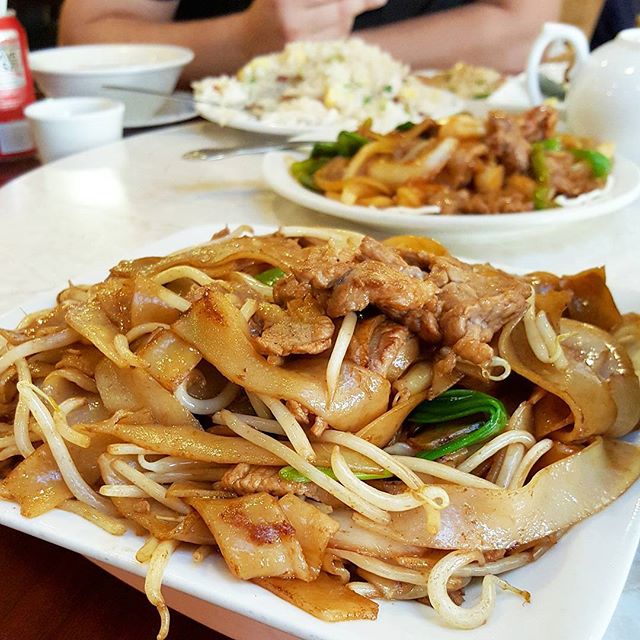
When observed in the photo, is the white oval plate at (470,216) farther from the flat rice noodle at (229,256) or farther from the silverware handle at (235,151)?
the flat rice noodle at (229,256)

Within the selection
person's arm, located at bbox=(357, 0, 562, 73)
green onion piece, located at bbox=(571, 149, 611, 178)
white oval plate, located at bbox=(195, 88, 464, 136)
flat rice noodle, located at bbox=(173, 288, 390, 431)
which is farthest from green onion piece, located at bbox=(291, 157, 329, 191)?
person's arm, located at bbox=(357, 0, 562, 73)

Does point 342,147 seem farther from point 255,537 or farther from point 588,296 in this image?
point 255,537

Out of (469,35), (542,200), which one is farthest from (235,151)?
(469,35)

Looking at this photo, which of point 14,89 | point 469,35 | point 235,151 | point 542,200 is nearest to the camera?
point 542,200

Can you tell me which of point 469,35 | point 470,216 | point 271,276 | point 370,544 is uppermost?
point 271,276

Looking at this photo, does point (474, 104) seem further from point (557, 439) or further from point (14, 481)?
point (14, 481)

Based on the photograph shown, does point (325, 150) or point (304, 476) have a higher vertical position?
point (304, 476)

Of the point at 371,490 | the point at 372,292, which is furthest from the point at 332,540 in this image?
the point at 372,292

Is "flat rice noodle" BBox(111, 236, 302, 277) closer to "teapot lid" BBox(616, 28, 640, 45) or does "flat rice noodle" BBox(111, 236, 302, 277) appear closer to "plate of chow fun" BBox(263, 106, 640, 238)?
"plate of chow fun" BBox(263, 106, 640, 238)
